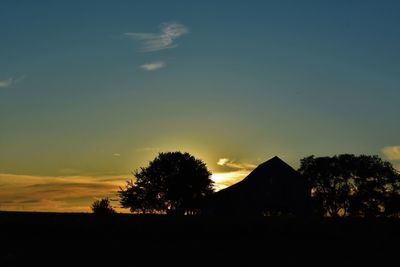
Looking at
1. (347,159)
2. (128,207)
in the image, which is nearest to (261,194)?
(128,207)

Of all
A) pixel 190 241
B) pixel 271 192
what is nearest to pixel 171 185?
pixel 271 192

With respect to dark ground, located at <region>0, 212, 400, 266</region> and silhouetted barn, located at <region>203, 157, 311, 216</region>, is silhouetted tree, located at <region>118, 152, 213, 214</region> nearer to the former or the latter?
silhouetted barn, located at <region>203, 157, 311, 216</region>

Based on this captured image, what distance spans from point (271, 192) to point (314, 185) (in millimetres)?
34787

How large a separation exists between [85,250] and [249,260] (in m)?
3.29

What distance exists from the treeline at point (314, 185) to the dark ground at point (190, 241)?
67.6m

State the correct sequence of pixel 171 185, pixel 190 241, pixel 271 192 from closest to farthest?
1. pixel 190 241
2. pixel 271 192
3. pixel 171 185

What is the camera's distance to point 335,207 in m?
97.4

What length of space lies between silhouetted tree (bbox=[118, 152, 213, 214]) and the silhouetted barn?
60.3 feet

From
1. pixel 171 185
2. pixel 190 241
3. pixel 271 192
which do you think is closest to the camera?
pixel 190 241

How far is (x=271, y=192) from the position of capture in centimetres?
6406

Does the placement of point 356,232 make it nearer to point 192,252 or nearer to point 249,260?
point 249,260

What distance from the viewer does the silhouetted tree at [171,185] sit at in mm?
84875

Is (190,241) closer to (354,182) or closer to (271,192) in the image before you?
(271,192)

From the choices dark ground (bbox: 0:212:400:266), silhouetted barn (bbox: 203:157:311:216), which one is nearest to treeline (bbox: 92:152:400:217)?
silhouetted barn (bbox: 203:157:311:216)
